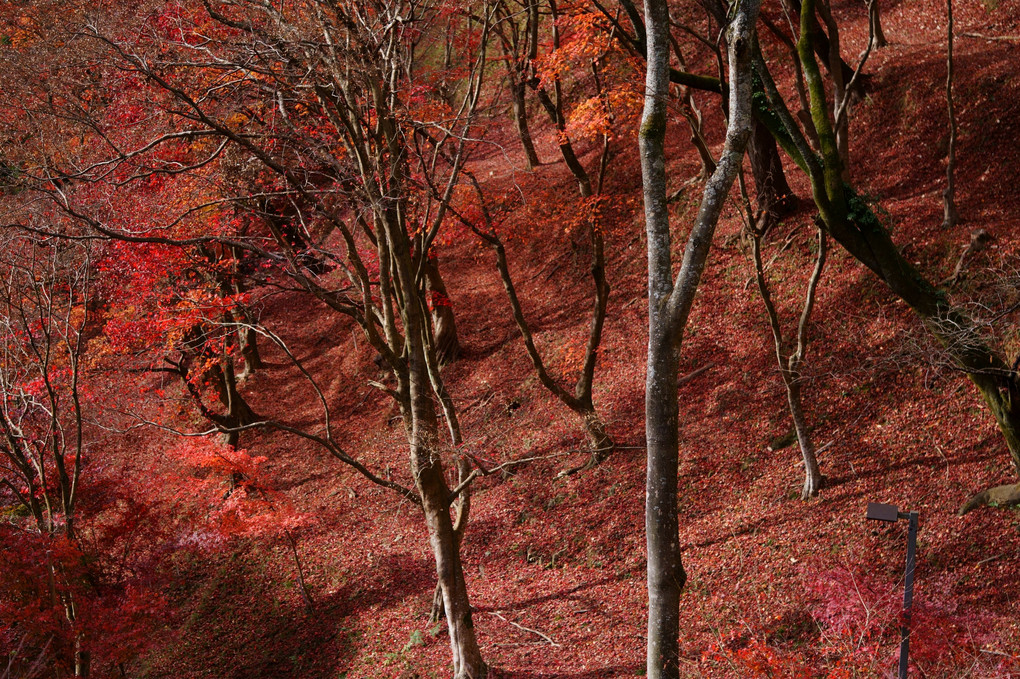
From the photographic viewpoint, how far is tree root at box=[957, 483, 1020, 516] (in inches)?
330

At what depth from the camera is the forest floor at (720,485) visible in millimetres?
8562

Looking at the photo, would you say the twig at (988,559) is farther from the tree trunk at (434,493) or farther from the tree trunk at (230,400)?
the tree trunk at (230,400)

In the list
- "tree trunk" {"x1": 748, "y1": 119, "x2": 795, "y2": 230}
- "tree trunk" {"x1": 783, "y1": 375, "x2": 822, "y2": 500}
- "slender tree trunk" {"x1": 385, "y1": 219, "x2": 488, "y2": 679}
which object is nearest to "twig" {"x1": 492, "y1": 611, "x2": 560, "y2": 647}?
"slender tree trunk" {"x1": 385, "y1": 219, "x2": 488, "y2": 679}

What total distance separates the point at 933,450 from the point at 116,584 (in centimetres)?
1408

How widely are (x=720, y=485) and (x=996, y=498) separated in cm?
395

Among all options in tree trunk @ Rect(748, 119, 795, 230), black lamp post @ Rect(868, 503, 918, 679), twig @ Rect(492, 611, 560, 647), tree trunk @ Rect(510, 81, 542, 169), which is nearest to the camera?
black lamp post @ Rect(868, 503, 918, 679)

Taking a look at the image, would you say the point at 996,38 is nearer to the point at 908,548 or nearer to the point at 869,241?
the point at 869,241

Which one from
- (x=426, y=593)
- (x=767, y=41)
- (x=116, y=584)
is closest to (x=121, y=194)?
(x=116, y=584)

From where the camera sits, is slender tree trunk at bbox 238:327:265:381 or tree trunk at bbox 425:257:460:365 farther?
slender tree trunk at bbox 238:327:265:381

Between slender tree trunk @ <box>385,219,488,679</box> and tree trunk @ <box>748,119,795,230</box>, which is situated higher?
tree trunk @ <box>748,119,795,230</box>

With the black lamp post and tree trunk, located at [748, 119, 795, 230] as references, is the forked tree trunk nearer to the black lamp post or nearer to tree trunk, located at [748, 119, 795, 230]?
tree trunk, located at [748, 119, 795, 230]

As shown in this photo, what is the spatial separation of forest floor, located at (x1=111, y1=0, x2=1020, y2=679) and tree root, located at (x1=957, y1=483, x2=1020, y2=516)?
146 mm

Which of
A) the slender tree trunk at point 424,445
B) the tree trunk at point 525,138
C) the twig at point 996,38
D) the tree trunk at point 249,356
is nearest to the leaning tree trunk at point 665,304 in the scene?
the slender tree trunk at point 424,445

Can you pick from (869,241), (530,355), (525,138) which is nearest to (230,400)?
(530,355)
